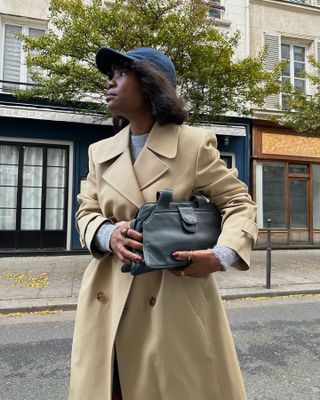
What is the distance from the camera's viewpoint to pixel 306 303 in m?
6.56

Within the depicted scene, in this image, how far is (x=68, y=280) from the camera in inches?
314

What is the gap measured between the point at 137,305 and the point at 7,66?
1164 cm

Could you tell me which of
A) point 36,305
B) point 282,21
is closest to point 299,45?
point 282,21

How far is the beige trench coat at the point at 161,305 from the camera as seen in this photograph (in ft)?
4.60

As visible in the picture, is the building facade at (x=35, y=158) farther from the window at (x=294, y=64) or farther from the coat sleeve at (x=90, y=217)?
the coat sleeve at (x=90, y=217)

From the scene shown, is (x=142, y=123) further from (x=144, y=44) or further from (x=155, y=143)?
(x=144, y=44)

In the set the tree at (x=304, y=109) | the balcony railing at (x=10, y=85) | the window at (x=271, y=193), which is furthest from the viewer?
the window at (x=271, y=193)

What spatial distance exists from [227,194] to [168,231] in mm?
355

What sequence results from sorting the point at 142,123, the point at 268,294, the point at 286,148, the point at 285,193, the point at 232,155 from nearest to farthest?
the point at 142,123 < the point at 268,294 < the point at 232,155 < the point at 286,148 < the point at 285,193

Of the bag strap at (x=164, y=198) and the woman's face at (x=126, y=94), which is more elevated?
the woman's face at (x=126, y=94)

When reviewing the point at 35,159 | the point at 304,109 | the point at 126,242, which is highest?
the point at 304,109

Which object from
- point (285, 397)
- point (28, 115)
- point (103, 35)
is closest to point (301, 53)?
point (103, 35)

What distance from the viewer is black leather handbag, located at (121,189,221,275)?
1259 millimetres

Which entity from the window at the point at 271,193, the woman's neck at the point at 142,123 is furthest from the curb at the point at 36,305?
the window at the point at 271,193
